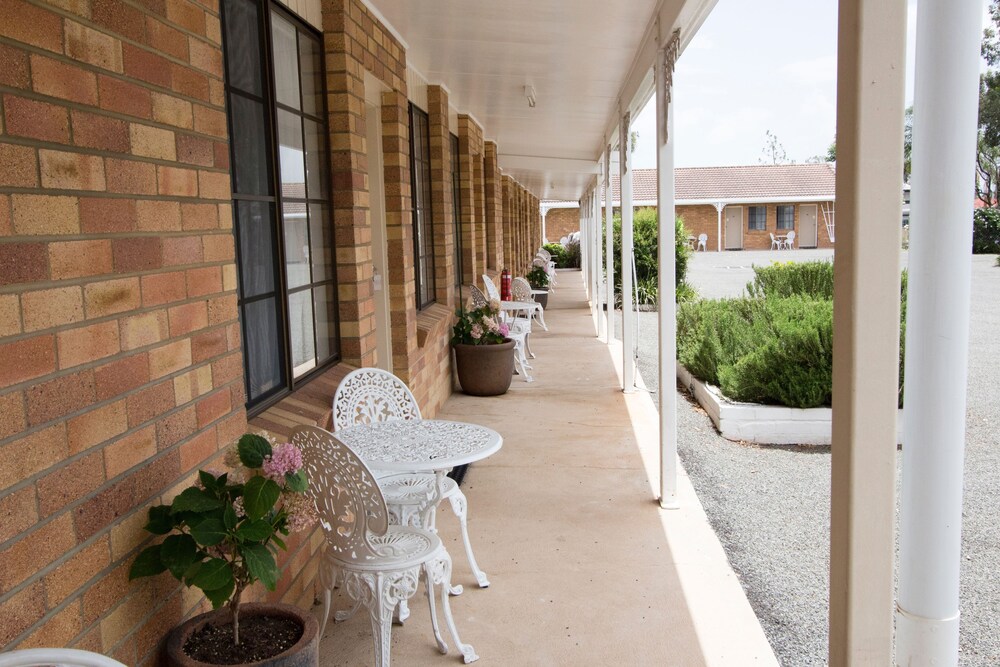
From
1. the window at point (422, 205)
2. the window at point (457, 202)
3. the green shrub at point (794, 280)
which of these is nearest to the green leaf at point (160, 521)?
the window at point (422, 205)

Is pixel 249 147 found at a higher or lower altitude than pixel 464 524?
higher

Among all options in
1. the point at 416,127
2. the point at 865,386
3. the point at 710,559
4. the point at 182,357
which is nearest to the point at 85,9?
the point at 182,357

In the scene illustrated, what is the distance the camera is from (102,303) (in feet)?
6.17

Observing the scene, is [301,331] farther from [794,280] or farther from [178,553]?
[794,280]

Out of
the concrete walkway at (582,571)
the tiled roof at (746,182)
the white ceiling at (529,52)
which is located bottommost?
the concrete walkway at (582,571)

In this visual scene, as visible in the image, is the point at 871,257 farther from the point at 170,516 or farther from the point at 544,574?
the point at 544,574

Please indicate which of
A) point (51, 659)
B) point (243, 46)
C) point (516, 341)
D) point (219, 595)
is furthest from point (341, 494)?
point (516, 341)

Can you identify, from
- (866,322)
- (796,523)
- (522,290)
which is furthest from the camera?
(522,290)

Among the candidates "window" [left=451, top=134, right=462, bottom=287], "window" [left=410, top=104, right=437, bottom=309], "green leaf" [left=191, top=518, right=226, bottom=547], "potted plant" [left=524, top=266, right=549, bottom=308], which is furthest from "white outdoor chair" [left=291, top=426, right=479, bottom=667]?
"potted plant" [left=524, top=266, right=549, bottom=308]

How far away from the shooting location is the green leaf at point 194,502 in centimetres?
200

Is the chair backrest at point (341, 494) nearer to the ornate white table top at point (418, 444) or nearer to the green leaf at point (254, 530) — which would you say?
the ornate white table top at point (418, 444)

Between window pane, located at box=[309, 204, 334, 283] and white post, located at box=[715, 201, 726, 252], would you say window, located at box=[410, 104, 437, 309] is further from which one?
white post, located at box=[715, 201, 726, 252]

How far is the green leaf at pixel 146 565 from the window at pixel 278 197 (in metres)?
1.25

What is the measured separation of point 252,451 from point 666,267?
2729 mm
